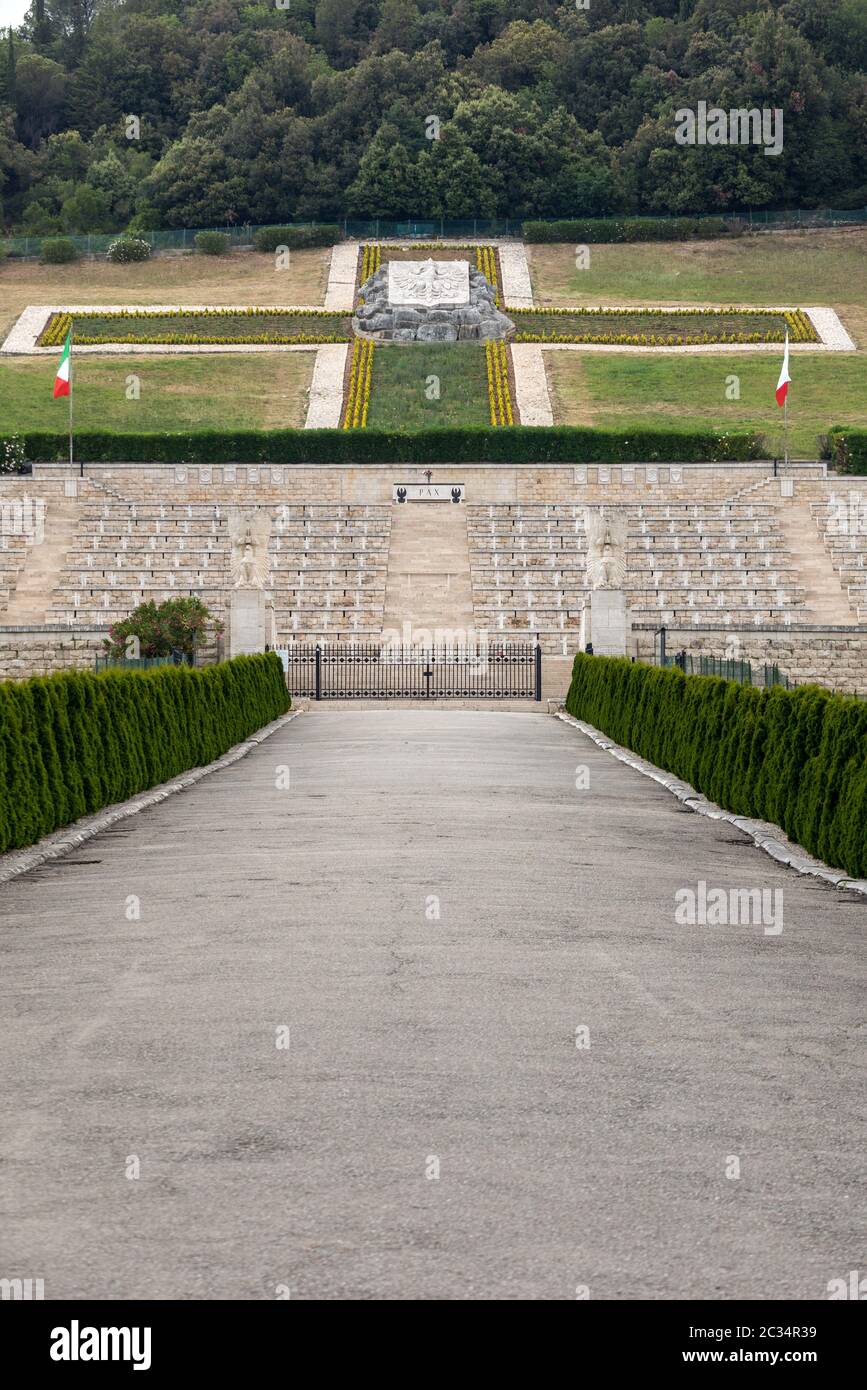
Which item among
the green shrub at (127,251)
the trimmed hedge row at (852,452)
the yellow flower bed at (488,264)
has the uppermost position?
the green shrub at (127,251)

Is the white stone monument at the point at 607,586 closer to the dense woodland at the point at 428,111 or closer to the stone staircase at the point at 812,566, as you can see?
the stone staircase at the point at 812,566

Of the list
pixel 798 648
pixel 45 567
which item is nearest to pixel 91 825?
pixel 798 648

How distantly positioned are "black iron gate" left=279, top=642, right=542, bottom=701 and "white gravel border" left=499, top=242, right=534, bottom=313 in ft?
118

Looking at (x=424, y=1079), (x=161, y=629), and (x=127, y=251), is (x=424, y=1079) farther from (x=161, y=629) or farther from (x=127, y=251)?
(x=127, y=251)

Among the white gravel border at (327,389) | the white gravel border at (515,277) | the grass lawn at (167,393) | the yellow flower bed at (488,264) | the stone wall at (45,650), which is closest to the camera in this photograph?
the stone wall at (45,650)

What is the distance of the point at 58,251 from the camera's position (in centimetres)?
8100

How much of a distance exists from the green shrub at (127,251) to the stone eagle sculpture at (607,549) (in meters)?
50.7

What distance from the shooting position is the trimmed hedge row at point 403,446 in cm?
4894

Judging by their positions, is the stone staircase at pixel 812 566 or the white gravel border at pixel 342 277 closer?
the stone staircase at pixel 812 566

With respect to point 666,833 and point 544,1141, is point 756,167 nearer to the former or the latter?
point 666,833

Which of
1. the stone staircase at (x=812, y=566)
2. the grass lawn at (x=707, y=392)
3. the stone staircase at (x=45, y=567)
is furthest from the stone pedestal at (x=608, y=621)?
the grass lawn at (x=707, y=392)

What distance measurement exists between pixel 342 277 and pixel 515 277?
312 inches

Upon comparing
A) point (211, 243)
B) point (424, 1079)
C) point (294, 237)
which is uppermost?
point (294, 237)
